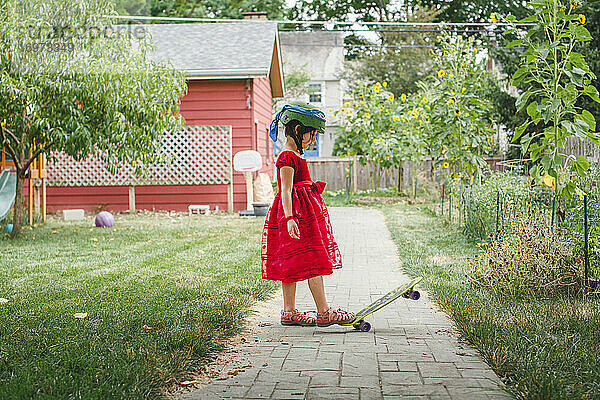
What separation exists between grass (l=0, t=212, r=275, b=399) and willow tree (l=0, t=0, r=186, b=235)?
149cm

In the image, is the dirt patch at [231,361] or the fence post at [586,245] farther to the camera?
the fence post at [586,245]

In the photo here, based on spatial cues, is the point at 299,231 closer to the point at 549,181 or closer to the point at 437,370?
the point at 437,370

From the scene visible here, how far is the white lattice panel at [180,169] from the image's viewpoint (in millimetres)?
14781

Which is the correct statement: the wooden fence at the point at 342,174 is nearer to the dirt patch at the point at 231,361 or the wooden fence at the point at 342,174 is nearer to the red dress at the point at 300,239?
the dirt patch at the point at 231,361

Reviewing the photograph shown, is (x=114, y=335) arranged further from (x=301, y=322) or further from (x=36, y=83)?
(x=36, y=83)

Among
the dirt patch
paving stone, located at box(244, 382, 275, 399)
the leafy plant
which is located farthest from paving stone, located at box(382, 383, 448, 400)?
the leafy plant

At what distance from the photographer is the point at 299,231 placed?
4664mm

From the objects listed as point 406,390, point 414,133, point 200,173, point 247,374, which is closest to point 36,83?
point 200,173

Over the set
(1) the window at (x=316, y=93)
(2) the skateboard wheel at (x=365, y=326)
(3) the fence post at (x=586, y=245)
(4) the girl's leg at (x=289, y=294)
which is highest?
(1) the window at (x=316, y=93)

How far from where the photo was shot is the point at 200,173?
1480 cm

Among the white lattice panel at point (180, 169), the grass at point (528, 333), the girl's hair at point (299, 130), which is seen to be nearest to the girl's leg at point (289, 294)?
the girl's hair at point (299, 130)

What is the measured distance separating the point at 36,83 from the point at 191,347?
21.4 ft

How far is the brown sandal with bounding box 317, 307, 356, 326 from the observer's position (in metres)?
4.68

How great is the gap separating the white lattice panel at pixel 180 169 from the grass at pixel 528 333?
8276mm
